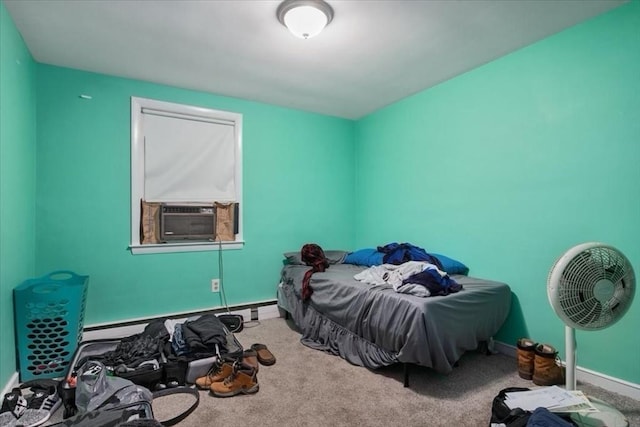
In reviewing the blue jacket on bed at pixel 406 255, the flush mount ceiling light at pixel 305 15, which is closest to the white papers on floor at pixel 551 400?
the blue jacket on bed at pixel 406 255

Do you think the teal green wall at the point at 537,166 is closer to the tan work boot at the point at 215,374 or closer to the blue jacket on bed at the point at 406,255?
the blue jacket on bed at the point at 406,255

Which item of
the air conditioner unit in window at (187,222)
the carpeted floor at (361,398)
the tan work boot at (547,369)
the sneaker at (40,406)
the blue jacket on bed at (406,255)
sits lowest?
the carpeted floor at (361,398)

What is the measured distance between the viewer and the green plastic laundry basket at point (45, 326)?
204 cm

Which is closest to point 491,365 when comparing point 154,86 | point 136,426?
point 136,426

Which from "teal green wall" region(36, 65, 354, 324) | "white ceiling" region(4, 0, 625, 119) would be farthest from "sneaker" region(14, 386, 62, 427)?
"white ceiling" region(4, 0, 625, 119)

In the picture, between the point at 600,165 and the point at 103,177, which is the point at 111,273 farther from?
the point at 600,165

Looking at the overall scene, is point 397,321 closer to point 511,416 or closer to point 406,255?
point 511,416

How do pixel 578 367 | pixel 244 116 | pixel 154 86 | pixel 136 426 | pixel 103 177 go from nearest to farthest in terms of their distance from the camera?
pixel 136 426, pixel 578 367, pixel 103 177, pixel 154 86, pixel 244 116

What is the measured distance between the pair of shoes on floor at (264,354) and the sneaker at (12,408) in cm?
132

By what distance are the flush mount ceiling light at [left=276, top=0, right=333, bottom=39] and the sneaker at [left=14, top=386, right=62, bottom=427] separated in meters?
2.60

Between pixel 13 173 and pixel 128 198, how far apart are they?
868mm

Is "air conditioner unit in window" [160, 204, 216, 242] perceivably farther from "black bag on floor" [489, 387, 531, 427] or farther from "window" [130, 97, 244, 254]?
"black bag on floor" [489, 387, 531, 427]

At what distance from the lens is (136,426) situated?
1288 mm

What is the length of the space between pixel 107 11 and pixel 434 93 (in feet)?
8.83
